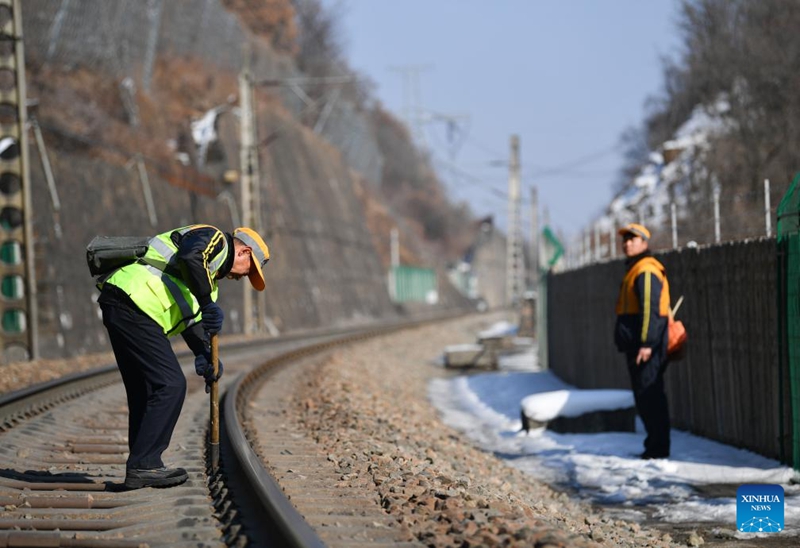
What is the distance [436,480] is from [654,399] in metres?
3.08

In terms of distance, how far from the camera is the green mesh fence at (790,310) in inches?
356

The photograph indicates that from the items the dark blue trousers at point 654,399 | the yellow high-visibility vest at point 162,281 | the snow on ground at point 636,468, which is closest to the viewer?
the yellow high-visibility vest at point 162,281

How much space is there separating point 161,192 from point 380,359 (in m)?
9.61

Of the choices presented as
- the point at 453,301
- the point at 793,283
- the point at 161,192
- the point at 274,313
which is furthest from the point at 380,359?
the point at 453,301

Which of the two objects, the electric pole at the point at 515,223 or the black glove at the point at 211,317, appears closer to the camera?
the black glove at the point at 211,317

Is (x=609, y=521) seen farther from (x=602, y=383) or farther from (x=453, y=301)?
(x=453, y=301)

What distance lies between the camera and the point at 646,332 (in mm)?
10086

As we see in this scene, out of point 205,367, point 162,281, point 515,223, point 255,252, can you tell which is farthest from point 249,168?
point 162,281

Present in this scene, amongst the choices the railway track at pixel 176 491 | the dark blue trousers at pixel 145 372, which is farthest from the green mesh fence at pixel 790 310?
the dark blue trousers at pixel 145 372

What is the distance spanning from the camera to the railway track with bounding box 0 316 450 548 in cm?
598

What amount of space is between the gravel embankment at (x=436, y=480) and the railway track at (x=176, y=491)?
0.24 metres

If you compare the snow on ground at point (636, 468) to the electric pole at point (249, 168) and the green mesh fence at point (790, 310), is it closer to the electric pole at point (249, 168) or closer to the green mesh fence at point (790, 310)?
the green mesh fence at point (790, 310)

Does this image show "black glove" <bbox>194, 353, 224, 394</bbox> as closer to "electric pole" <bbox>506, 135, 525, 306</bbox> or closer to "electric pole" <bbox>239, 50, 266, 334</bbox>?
"electric pole" <bbox>239, 50, 266, 334</bbox>

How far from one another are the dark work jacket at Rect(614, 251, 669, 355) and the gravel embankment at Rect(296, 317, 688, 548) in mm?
1517
